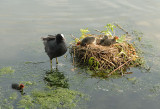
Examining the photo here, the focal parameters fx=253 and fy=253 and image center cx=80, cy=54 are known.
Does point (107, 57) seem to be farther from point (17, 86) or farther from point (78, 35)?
point (17, 86)

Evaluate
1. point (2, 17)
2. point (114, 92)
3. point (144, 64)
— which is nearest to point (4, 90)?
point (114, 92)

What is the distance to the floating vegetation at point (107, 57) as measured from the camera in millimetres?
6559

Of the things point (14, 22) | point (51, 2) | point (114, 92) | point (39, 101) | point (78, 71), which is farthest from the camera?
point (51, 2)

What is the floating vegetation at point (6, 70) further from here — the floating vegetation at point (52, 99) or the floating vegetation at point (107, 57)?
the floating vegetation at point (107, 57)

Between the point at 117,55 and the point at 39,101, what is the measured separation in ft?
8.28

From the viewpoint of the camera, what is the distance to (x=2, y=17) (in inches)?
368

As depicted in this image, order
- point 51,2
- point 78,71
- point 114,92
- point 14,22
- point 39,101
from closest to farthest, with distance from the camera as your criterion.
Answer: point 39,101 < point 114,92 < point 78,71 < point 14,22 < point 51,2

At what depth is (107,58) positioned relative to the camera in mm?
6668

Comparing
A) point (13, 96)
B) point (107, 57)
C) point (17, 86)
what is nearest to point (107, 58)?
point (107, 57)

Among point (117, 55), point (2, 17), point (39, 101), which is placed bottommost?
point (39, 101)

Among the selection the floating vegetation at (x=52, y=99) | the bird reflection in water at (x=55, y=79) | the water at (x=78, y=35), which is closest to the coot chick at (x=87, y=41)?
the water at (x=78, y=35)

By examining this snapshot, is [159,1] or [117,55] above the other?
[159,1]

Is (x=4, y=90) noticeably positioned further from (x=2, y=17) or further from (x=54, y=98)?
(x=2, y=17)

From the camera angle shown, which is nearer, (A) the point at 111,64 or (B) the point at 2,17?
(A) the point at 111,64
